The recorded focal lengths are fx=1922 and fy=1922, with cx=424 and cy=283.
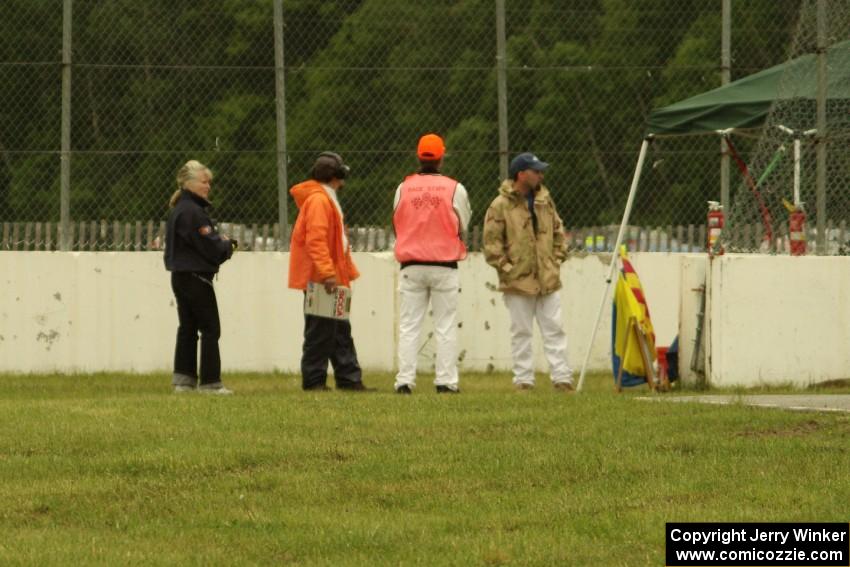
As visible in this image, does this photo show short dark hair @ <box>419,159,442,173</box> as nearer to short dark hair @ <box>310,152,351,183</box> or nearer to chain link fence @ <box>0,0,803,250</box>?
short dark hair @ <box>310,152,351,183</box>

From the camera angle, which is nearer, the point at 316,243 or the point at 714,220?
the point at 316,243

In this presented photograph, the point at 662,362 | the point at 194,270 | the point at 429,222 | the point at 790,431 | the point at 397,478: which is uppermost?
the point at 429,222

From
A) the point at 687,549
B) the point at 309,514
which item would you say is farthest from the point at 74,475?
the point at 687,549

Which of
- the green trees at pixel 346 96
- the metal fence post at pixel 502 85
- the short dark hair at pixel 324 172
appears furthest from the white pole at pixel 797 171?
the short dark hair at pixel 324 172

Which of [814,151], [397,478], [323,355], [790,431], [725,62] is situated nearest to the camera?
[397,478]

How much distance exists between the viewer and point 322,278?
13172 mm

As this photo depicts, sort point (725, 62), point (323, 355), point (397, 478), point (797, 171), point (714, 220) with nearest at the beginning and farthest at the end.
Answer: point (397, 478) → point (323, 355) → point (797, 171) → point (714, 220) → point (725, 62)

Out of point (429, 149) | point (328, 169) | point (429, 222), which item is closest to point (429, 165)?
Answer: point (429, 149)

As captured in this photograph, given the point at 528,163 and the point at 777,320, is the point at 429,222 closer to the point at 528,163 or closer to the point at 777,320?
the point at 528,163

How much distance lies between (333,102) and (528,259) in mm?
3371

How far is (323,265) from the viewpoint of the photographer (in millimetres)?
13109

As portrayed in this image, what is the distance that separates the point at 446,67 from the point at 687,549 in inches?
387

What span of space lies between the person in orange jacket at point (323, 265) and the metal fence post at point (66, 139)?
303cm

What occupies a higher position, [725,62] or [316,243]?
[725,62]
